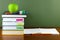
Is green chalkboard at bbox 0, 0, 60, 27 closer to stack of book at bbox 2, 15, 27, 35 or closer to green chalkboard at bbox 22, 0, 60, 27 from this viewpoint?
green chalkboard at bbox 22, 0, 60, 27

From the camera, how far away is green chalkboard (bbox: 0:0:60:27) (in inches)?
58.9

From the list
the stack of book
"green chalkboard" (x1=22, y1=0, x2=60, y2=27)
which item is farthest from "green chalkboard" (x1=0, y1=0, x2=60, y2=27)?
the stack of book

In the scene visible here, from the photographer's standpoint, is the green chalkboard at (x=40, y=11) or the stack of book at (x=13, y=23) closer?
the stack of book at (x=13, y=23)

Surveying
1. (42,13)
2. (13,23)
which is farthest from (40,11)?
(13,23)

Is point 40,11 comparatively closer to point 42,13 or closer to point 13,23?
point 42,13

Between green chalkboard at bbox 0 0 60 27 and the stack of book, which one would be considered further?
green chalkboard at bbox 0 0 60 27

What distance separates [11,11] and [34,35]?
0.38m

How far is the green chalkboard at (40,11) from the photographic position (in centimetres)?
150

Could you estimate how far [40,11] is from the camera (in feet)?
4.97

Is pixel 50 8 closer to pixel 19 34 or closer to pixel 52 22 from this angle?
pixel 52 22

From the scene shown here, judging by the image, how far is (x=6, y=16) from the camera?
129 centimetres

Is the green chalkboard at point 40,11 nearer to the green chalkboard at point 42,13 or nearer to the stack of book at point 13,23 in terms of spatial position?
the green chalkboard at point 42,13

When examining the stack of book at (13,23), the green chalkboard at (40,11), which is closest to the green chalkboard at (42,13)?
the green chalkboard at (40,11)

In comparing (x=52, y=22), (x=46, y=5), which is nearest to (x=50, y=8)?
(x=46, y=5)
